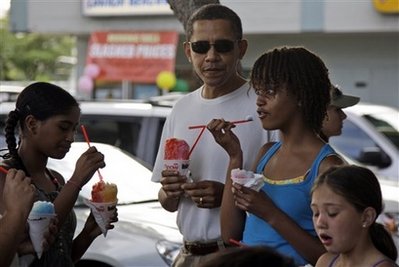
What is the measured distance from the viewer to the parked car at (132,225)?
5578 mm

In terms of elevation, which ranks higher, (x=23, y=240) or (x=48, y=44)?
(x=23, y=240)

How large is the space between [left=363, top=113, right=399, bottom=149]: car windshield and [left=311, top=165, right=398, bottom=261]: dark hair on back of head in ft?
21.7

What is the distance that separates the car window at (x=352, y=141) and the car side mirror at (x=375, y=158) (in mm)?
246

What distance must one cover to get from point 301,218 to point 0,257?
1.12 m

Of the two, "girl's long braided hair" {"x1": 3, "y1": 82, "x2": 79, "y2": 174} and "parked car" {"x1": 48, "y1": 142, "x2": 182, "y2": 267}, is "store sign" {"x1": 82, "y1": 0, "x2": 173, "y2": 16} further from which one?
"girl's long braided hair" {"x1": 3, "y1": 82, "x2": 79, "y2": 174}

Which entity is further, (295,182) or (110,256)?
(110,256)

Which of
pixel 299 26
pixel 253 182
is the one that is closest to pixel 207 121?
pixel 253 182

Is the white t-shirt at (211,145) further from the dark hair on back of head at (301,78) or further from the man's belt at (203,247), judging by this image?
the dark hair on back of head at (301,78)

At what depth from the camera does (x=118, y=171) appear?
6.52m

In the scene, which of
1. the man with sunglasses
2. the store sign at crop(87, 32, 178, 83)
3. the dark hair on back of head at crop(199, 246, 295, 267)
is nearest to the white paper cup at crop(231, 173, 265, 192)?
the man with sunglasses

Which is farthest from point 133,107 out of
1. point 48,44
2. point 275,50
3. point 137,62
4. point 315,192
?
point 48,44

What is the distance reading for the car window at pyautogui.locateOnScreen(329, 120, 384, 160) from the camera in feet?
30.9

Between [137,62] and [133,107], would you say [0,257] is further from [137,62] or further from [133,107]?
[137,62]

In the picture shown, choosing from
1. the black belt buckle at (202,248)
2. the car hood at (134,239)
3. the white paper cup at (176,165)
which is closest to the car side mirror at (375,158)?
the car hood at (134,239)
